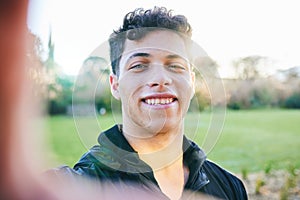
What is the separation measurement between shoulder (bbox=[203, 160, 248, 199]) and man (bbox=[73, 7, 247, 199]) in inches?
0.9

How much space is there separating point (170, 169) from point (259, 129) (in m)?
0.93

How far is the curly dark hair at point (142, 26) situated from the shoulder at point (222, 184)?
1.67 ft

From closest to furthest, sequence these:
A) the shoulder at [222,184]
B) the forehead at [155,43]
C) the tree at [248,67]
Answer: the forehead at [155,43] → the shoulder at [222,184] → the tree at [248,67]

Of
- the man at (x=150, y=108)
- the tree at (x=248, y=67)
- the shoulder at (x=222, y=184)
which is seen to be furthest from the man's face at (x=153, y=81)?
the tree at (x=248, y=67)

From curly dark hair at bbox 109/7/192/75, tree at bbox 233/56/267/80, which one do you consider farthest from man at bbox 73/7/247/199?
tree at bbox 233/56/267/80

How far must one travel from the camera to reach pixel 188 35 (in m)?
1.60

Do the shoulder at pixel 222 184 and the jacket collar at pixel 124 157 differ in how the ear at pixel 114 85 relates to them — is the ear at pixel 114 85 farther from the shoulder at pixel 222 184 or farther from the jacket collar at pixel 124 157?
the shoulder at pixel 222 184

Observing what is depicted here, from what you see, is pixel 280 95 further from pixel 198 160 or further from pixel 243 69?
pixel 198 160

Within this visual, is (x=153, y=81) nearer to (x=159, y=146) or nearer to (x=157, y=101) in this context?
(x=157, y=101)

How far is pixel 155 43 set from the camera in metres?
1.52

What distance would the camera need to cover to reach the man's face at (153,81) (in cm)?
152

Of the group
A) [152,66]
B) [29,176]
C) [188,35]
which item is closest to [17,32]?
[29,176]

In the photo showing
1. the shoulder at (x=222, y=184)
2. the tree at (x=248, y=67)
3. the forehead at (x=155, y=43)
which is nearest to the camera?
the forehead at (x=155, y=43)

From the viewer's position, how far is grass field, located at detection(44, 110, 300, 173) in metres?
1.67
